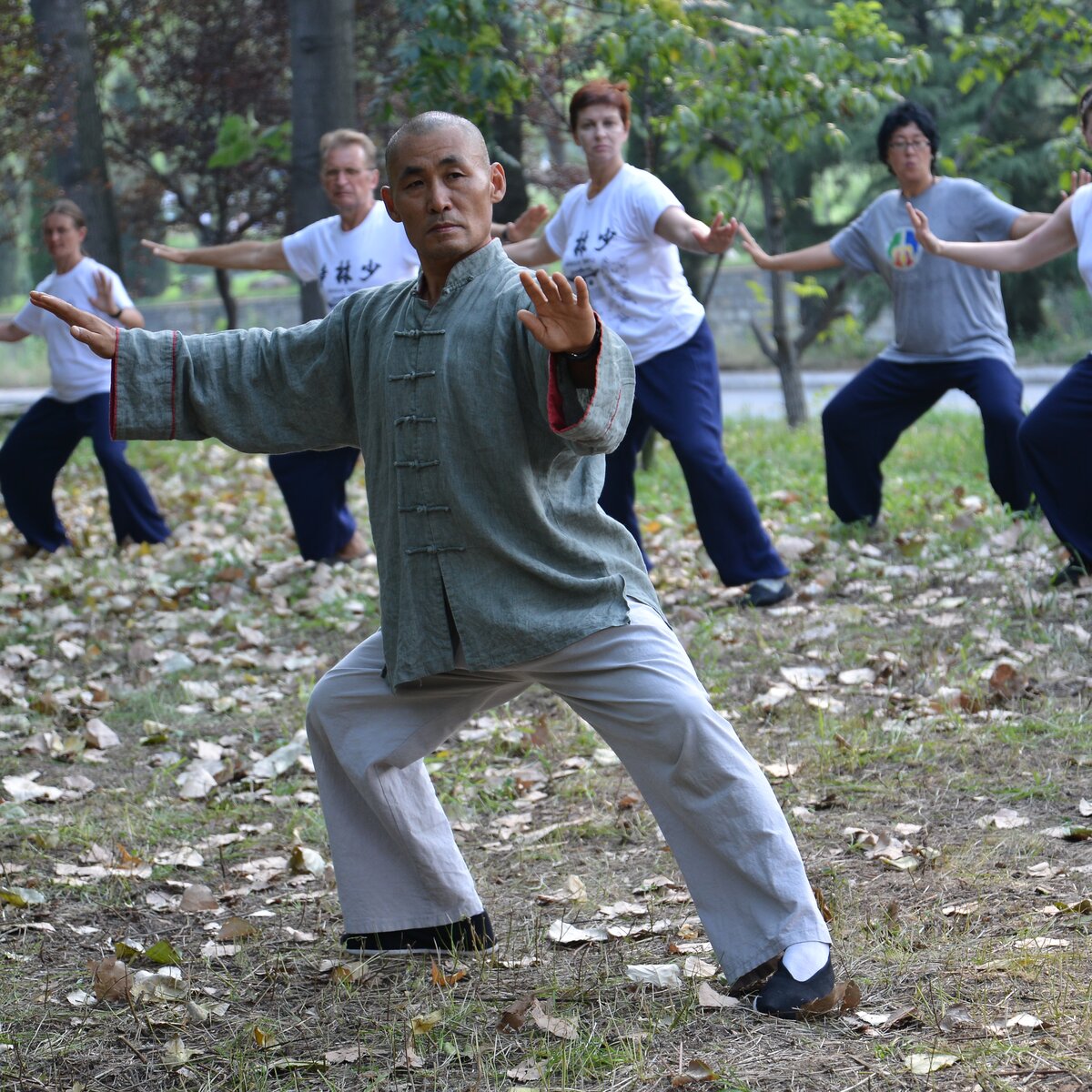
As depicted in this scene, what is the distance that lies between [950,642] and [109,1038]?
369 centimetres

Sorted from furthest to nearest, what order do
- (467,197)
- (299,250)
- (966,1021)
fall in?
(299,250) < (467,197) < (966,1021)

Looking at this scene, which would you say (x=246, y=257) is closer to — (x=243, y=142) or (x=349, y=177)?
(x=349, y=177)

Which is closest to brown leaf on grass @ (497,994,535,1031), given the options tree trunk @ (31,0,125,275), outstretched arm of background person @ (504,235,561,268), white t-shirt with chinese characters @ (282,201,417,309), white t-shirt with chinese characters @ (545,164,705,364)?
white t-shirt with chinese characters @ (545,164,705,364)

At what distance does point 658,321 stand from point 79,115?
10023 millimetres

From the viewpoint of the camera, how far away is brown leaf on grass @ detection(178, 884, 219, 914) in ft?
13.1

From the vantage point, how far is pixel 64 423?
29.3ft

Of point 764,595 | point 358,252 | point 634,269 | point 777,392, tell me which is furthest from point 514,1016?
point 777,392

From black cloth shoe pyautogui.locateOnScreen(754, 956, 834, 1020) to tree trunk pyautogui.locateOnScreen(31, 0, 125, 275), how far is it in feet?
42.6

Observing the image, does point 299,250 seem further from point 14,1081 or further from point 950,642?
point 14,1081

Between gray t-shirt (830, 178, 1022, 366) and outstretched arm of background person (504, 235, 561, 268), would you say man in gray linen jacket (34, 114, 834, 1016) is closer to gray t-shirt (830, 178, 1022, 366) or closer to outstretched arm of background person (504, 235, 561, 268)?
outstretched arm of background person (504, 235, 561, 268)

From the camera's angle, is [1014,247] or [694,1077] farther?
[1014,247]

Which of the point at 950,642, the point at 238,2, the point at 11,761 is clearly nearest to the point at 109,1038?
the point at 11,761

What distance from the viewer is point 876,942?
337 centimetres

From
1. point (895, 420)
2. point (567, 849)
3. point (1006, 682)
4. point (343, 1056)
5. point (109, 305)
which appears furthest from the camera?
point (109, 305)
